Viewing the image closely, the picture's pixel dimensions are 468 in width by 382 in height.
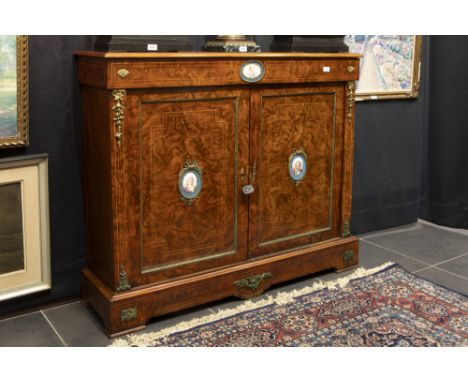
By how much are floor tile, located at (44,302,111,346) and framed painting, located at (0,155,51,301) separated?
18cm

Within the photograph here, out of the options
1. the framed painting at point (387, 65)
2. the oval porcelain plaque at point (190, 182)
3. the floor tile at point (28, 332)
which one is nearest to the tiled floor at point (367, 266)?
the floor tile at point (28, 332)

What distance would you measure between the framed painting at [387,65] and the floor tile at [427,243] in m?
1.10

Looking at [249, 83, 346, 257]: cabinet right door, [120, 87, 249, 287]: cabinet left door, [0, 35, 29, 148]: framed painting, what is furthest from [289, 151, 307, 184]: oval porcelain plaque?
[0, 35, 29, 148]: framed painting

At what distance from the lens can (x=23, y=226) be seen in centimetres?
344

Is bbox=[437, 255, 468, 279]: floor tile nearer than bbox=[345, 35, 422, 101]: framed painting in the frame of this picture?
Yes

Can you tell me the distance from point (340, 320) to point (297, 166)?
0.96 metres

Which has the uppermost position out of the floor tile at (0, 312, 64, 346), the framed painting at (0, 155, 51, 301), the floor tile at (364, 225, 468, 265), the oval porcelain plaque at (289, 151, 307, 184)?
the oval porcelain plaque at (289, 151, 307, 184)

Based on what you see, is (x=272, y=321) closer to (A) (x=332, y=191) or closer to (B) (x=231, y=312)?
(B) (x=231, y=312)

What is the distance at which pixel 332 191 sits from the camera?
4070 millimetres

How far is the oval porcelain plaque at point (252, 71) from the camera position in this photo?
3445 mm

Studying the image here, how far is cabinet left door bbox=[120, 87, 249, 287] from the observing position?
10.6ft

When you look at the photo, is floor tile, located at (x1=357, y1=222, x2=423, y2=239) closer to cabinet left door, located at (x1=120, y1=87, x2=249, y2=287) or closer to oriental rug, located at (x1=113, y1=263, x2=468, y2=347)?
oriental rug, located at (x1=113, y1=263, x2=468, y2=347)

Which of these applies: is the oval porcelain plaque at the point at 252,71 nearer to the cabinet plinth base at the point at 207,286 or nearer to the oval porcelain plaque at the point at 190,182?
the oval porcelain plaque at the point at 190,182

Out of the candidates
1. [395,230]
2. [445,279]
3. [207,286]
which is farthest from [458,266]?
[207,286]
